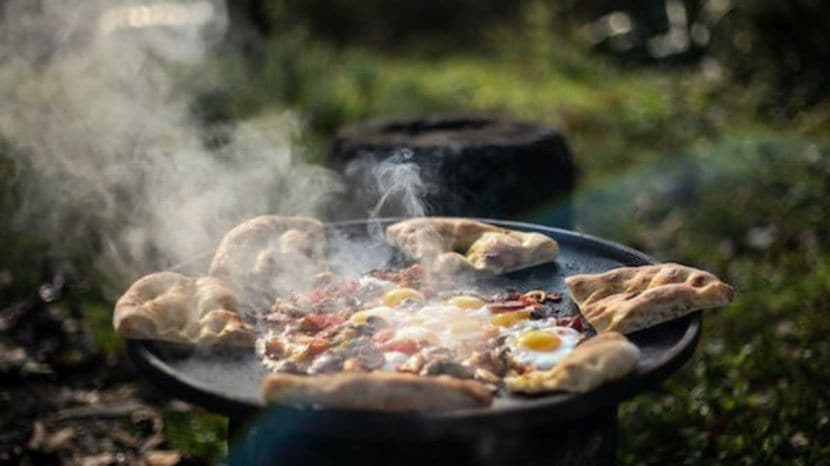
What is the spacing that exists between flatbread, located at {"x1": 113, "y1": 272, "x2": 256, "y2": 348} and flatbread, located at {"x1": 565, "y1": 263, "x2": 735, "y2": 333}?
3.75ft

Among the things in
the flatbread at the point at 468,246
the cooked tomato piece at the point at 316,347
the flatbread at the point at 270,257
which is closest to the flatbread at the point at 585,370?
the cooked tomato piece at the point at 316,347

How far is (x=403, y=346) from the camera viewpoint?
130 inches

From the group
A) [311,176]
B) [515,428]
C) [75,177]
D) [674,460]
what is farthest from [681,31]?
[515,428]

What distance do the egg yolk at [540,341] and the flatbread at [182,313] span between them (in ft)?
2.84

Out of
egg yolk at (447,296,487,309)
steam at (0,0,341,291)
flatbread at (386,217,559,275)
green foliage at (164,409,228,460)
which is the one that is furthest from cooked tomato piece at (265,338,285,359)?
steam at (0,0,341,291)

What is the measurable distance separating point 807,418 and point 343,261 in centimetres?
257

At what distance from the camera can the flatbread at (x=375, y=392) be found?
2.81 m

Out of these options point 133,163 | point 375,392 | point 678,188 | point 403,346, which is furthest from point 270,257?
point 678,188

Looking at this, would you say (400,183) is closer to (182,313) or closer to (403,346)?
(182,313)

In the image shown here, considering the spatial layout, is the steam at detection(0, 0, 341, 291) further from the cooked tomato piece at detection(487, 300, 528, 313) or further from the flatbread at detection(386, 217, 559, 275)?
the cooked tomato piece at detection(487, 300, 528, 313)

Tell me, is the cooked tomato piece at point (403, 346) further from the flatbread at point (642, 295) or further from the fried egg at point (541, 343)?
the flatbread at point (642, 295)

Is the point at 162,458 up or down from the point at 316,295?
down

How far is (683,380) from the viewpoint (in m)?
5.98

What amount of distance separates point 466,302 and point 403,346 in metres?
0.49
